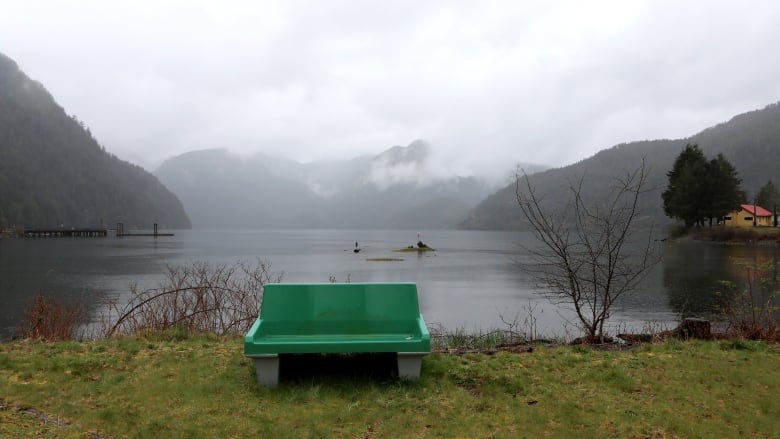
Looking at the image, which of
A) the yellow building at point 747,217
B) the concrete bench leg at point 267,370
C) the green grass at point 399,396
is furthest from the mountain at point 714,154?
the concrete bench leg at point 267,370

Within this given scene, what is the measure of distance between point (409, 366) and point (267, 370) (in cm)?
157

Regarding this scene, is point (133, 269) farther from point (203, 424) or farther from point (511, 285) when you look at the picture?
point (203, 424)

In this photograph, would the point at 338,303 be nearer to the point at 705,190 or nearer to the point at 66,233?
the point at 705,190

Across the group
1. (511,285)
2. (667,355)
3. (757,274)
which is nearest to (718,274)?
(511,285)

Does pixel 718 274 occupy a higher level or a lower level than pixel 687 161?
lower

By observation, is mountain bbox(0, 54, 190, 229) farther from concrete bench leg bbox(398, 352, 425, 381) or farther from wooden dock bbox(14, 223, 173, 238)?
concrete bench leg bbox(398, 352, 425, 381)

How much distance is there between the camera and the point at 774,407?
5.28 metres

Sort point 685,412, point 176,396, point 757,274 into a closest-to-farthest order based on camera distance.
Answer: point 685,412
point 176,396
point 757,274

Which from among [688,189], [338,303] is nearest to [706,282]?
[338,303]

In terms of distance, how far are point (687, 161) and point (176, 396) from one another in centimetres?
8377

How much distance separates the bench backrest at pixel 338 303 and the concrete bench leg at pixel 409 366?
78 cm

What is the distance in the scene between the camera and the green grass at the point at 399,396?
4.72m

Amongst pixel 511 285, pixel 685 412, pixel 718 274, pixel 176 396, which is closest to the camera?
pixel 685 412

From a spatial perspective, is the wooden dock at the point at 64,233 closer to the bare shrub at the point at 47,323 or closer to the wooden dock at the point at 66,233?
the wooden dock at the point at 66,233
